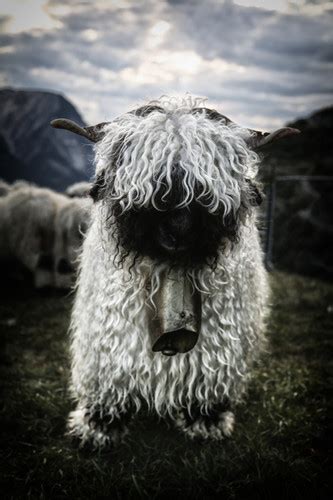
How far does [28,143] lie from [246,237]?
235 inches

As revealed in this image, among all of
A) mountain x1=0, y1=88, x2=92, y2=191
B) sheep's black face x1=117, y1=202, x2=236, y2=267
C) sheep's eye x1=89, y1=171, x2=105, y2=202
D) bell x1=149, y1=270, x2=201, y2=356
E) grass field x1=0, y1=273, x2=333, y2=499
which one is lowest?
grass field x1=0, y1=273, x2=333, y2=499

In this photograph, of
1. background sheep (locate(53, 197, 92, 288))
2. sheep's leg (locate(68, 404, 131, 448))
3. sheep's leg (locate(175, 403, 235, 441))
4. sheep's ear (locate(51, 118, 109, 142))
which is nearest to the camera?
sheep's ear (locate(51, 118, 109, 142))

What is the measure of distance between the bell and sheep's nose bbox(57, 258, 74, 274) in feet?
13.0

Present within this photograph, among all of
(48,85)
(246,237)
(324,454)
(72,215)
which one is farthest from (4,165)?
(324,454)

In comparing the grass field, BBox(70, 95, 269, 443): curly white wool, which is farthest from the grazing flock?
BBox(70, 95, 269, 443): curly white wool

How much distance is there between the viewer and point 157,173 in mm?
1737

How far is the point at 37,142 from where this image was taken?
23.6 feet

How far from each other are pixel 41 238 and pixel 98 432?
3.55 meters

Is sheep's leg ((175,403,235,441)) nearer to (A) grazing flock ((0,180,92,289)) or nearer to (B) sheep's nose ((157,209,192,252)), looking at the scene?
(B) sheep's nose ((157,209,192,252))

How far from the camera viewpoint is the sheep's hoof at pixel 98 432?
2.50m

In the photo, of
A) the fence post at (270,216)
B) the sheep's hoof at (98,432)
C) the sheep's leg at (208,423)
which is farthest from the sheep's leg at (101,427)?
the fence post at (270,216)

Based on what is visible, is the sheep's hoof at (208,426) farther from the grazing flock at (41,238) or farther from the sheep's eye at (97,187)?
the grazing flock at (41,238)

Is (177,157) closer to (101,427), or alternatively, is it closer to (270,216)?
(101,427)

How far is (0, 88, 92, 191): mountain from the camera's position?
6.80 m
